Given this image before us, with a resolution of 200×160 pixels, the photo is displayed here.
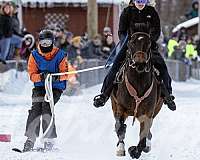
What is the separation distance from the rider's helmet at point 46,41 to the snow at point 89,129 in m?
1.51

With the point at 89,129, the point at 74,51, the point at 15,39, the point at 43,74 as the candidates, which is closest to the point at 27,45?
the point at 15,39

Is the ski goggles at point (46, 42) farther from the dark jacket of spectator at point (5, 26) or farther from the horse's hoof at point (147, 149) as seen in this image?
the dark jacket of spectator at point (5, 26)

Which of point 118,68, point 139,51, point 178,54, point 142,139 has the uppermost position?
point 139,51

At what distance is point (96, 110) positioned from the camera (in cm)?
1582

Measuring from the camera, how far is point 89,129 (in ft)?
42.8

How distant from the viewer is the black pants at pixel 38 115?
10.8 m

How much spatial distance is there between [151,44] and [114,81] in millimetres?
765

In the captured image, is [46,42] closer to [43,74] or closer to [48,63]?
[48,63]

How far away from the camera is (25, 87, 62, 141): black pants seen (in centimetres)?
1081

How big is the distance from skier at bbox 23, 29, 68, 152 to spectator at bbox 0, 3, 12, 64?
7248mm

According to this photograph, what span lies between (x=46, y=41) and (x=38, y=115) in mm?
1116

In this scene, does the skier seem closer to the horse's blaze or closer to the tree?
the horse's blaze

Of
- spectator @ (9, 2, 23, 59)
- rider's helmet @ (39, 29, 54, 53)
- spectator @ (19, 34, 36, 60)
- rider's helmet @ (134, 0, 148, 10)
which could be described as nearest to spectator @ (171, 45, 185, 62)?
spectator @ (19, 34, 36, 60)

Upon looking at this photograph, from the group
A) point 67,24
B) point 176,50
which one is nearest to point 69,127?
point 176,50
